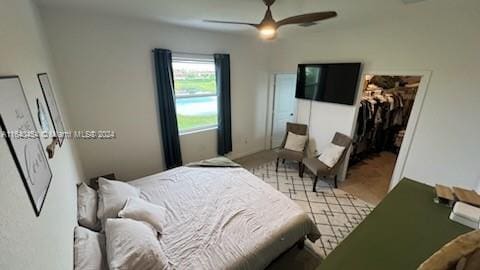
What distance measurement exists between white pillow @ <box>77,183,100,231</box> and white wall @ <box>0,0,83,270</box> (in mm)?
430

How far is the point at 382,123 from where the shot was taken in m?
4.20

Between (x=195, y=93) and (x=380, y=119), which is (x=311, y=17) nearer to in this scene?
(x=195, y=93)

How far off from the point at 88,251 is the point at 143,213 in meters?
0.46

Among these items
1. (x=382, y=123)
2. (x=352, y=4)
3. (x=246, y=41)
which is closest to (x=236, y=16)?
(x=352, y=4)

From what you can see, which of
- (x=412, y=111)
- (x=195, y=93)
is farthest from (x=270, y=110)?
(x=412, y=111)

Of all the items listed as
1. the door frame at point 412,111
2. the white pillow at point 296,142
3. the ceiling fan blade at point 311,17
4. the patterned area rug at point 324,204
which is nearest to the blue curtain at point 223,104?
the patterned area rug at point 324,204

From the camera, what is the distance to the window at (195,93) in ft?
11.5

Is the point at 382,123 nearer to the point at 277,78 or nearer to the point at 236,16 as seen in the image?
the point at 277,78

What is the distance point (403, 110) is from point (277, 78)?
2.87 meters

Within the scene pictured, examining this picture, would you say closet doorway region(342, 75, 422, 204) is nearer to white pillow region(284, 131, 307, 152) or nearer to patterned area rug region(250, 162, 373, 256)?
patterned area rug region(250, 162, 373, 256)

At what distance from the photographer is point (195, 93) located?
3742 millimetres

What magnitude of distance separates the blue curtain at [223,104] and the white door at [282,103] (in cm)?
135

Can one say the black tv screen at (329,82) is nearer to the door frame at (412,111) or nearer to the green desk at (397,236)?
the door frame at (412,111)

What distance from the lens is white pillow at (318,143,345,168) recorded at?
3297mm
